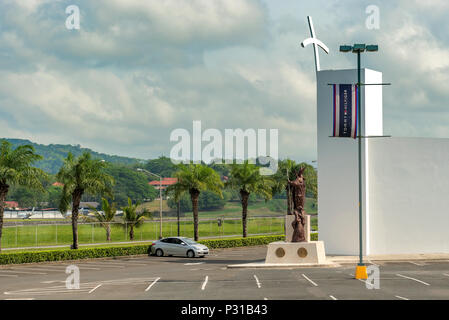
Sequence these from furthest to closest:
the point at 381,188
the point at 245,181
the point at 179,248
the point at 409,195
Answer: the point at 245,181
the point at 179,248
the point at 409,195
the point at 381,188

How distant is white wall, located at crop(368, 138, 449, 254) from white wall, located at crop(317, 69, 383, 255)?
86 cm

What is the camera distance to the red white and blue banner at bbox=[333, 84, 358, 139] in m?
35.4

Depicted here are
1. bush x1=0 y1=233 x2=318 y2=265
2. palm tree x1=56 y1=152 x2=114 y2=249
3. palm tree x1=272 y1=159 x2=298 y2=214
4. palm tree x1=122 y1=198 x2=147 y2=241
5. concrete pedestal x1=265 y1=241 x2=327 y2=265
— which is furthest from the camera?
palm tree x1=272 y1=159 x2=298 y2=214

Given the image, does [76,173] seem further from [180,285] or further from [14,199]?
[14,199]

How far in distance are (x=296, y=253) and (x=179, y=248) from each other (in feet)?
42.5

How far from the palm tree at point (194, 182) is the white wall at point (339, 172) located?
1518 centimetres

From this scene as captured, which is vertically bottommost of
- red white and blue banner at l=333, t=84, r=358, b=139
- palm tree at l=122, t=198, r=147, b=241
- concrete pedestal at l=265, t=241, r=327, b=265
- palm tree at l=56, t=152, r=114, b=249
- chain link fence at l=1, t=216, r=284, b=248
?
chain link fence at l=1, t=216, r=284, b=248

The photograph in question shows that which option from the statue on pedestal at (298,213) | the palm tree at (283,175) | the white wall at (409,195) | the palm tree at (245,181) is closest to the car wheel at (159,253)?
→ the statue on pedestal at (298,213)

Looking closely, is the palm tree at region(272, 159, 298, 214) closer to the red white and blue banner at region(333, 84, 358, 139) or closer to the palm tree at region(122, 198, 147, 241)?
the palm tree at region(122, 198, 147, 241)

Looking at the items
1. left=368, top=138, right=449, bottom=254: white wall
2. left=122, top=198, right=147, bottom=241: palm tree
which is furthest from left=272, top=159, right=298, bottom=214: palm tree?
left=368, top=138, right=449, bottom=254: white wall

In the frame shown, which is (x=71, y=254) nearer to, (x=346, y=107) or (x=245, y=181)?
(x=346, y=107)

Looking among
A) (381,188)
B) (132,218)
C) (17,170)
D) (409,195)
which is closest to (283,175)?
(132,218)

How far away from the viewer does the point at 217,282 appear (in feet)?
91.7

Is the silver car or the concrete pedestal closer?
the concrete pedestal
